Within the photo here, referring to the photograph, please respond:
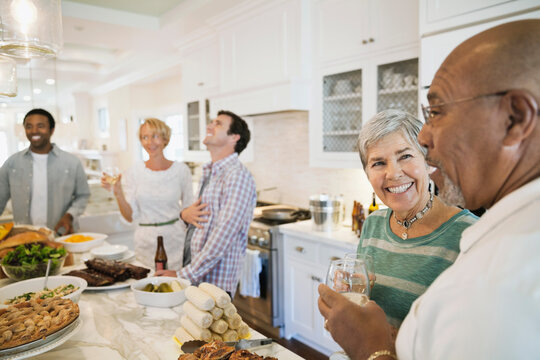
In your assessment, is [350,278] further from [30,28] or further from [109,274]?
[30,28]

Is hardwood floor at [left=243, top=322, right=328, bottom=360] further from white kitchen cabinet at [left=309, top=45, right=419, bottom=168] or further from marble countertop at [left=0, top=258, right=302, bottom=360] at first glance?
marble countertop at [left=0, top=258, right=302, bottom=360]

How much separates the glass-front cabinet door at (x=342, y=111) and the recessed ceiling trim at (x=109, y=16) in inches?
94.2

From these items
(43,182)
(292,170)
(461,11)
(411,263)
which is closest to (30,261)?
(43,182)

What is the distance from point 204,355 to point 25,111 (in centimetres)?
203

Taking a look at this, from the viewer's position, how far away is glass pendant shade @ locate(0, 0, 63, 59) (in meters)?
1.36

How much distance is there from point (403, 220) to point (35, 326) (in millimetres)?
1164

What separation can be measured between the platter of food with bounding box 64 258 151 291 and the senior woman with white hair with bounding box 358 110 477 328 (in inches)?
40.1

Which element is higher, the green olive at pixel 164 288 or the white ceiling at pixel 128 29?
the white ceiling at pixel 128 29

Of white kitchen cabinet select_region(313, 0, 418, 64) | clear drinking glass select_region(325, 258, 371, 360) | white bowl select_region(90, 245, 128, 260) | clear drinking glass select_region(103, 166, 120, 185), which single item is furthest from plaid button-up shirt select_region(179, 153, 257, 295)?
white kitchen cabinet select_region(313, 0, 418, 64)

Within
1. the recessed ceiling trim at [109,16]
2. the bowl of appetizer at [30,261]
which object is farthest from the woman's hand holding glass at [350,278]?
the recessed ceiling trim at [109,16]

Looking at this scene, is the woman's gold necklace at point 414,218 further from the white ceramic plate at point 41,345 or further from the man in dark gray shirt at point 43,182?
the man in dark gray shirt at point 43,182

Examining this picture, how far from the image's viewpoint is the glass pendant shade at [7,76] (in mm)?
1472

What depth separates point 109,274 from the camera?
171 centimetres

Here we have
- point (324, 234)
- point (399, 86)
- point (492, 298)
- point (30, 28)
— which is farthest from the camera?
point (324, 234)
